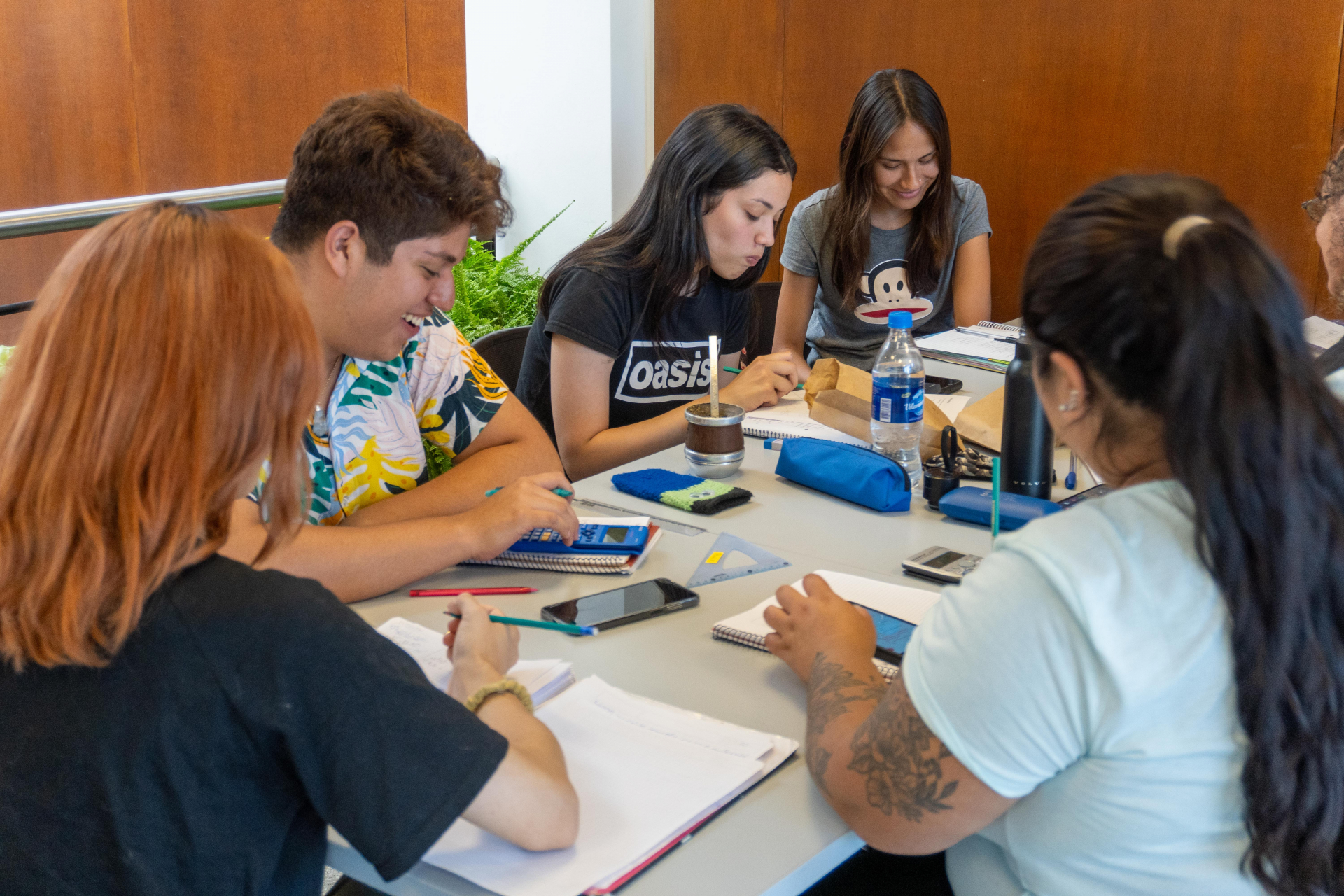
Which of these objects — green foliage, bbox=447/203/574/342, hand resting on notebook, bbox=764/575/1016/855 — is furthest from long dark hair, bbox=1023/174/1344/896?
green foliage, bbox=447/203/574/342

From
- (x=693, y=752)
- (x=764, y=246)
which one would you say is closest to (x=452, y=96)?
(x=764, y=246)

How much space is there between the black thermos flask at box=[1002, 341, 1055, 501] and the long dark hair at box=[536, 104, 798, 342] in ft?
2.46

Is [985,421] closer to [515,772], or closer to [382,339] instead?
[382,339]

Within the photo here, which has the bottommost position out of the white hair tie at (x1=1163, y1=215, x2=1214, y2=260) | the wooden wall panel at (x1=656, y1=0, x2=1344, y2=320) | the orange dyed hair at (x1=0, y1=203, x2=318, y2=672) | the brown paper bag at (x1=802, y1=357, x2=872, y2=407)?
the brown paper bag at (x1=802, y1=357, x2=872, y2=407)

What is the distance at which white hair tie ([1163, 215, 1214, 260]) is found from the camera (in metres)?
0.75

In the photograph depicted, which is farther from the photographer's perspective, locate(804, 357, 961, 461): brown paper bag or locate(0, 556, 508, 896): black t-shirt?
locate(804, 357, 961, 461): brown paper bag

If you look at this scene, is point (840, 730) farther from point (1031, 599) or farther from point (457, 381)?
point (457, 381)

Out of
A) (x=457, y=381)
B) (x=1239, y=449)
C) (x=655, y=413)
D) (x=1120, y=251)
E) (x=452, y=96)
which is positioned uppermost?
(x=452, y=96)

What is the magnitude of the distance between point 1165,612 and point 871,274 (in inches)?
94.9

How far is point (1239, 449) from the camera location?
0.74 metres

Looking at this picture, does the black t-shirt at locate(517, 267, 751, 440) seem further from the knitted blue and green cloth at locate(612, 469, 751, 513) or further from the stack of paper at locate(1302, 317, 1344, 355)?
the stack of paper at locate(1302, 317, 1344, 355)

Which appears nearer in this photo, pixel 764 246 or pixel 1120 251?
pixel 1120 251

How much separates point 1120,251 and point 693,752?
0.58m

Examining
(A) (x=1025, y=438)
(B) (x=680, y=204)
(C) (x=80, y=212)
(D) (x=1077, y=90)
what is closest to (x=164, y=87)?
(C) (x=80, y=212)
